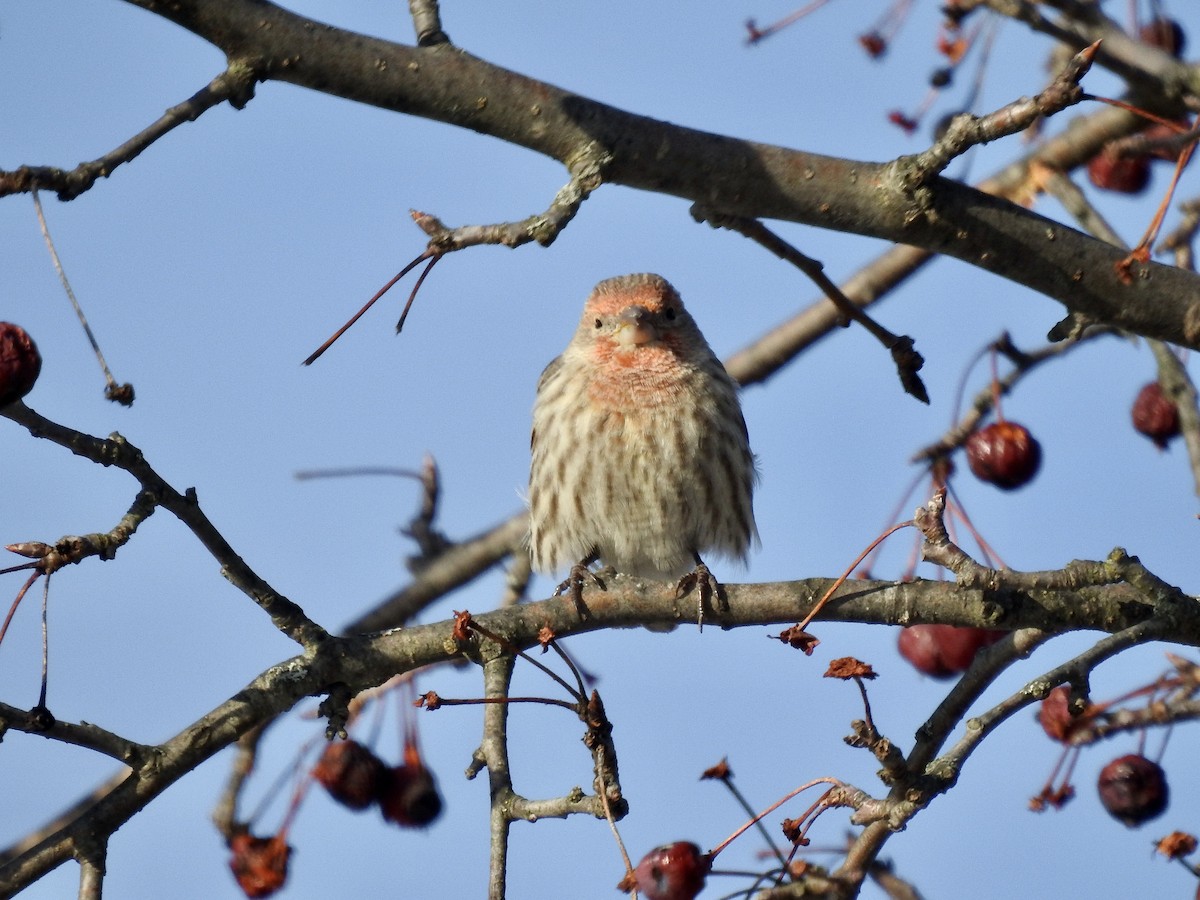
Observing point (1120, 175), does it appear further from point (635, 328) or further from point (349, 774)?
point (349, 774)

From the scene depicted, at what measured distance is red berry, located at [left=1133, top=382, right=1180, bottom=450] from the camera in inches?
293

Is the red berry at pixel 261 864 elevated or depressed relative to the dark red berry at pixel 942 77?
depressed

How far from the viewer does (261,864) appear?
6340mm

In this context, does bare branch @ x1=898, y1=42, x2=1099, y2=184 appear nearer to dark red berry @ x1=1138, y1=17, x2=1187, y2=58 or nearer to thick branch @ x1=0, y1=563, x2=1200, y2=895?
thick branch @ x1=0, y1=563, x2=1200, y2=895

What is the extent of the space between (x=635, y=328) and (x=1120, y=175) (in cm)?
291

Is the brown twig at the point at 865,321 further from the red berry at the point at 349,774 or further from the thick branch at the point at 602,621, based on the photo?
the red berry at the point at 349,774

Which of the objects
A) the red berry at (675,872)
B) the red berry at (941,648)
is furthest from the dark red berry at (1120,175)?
Answer: the red berry at (675,872)

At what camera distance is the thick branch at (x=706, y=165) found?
14.2 ft

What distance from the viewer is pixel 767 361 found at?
844cm

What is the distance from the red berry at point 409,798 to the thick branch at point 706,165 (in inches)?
118

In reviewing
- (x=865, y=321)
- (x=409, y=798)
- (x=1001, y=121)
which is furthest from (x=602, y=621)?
(x=1001, y=121)

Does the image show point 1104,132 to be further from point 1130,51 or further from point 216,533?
point 216,533

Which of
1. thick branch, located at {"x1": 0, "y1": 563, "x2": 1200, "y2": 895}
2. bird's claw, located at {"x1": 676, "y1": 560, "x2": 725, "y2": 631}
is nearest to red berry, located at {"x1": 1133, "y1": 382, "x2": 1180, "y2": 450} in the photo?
thick branch, located at {"x1": 0, "y1": 563, "x2": 1200, "y2": 895}

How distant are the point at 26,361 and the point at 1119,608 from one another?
10.9 ft
